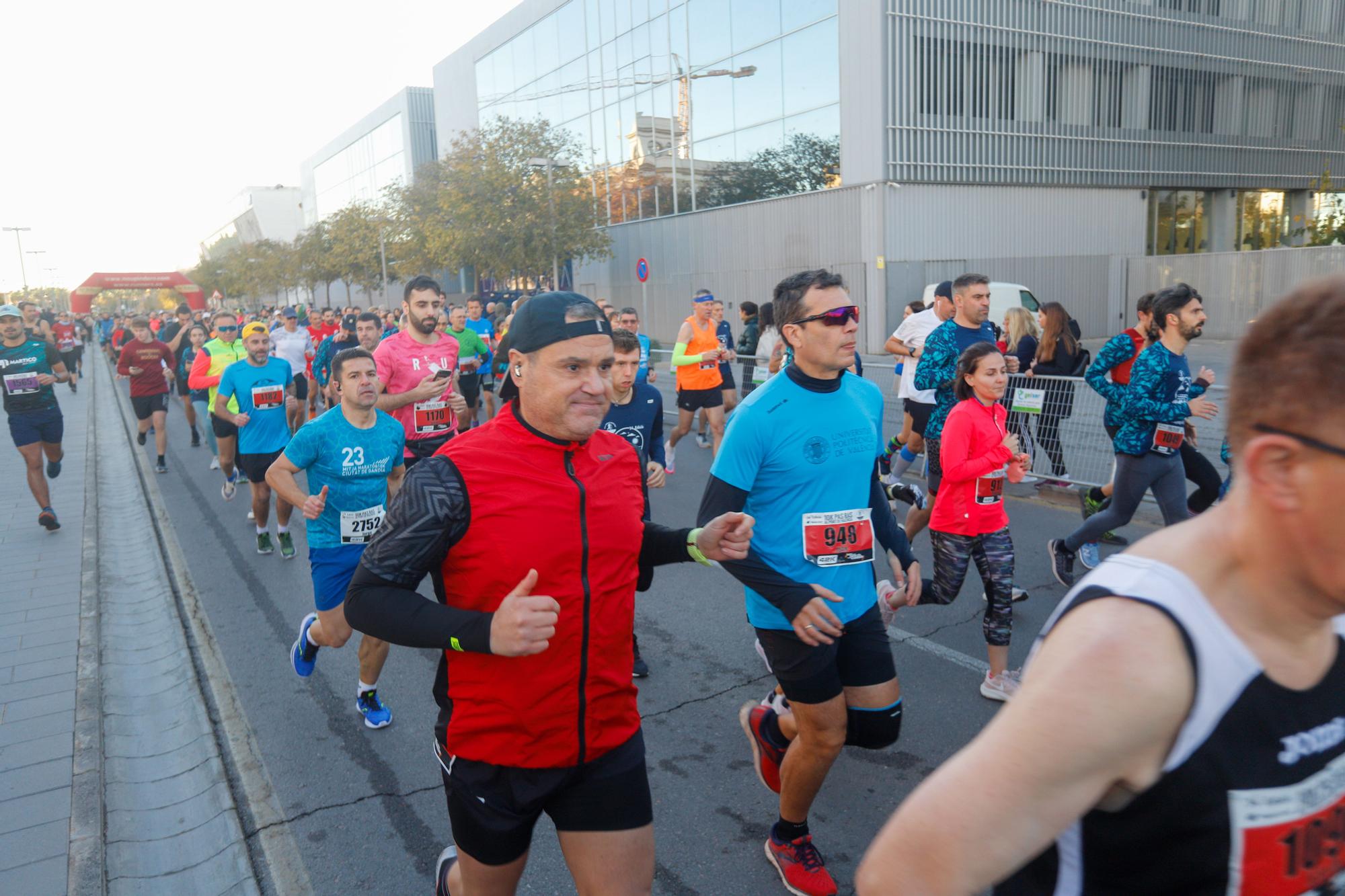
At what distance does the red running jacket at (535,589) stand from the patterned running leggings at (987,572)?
285cm

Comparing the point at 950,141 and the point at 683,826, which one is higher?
the point at 950,141

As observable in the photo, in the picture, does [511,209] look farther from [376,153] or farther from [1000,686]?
[376,153]

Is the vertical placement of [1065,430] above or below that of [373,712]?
above

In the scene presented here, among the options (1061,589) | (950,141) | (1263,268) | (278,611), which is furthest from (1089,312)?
(278,611)

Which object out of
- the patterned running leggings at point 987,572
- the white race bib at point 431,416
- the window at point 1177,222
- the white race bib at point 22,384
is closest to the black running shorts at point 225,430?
the white race bib at point 22,384

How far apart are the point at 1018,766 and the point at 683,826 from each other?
9.61 ft

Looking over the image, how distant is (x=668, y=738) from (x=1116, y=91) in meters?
29.0

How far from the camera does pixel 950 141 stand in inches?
984

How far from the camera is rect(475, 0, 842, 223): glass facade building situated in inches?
1033

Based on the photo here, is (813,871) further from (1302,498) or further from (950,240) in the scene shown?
(950,240)

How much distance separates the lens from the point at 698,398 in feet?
37.4

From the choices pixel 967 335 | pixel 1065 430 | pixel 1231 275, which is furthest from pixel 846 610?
pixel 1231 275

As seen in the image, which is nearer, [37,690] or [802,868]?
[802,868]

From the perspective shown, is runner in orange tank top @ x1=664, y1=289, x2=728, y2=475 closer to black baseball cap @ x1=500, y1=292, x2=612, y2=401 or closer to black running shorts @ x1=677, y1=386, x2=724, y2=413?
black running shorts @ x1=677, y1=386, x2=724, y2=413
